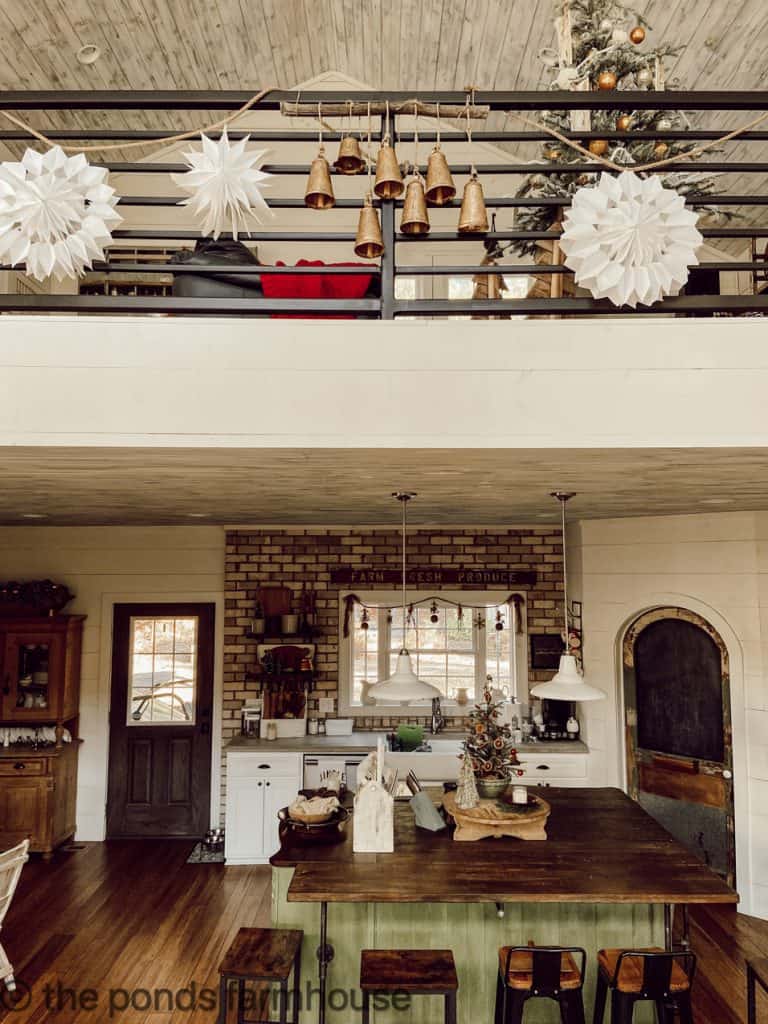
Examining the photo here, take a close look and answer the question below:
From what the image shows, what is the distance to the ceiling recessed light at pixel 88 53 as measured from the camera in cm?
536

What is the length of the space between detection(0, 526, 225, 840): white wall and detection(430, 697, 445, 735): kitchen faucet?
6.52ft

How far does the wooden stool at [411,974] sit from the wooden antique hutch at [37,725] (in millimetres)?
3901

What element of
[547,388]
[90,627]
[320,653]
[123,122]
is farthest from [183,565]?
[547,388]

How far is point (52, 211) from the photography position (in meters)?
2.27

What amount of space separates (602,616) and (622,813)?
6.30 ft

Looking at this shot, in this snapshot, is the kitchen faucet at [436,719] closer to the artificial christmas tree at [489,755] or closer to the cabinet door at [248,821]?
the cabinet door at [248,821]

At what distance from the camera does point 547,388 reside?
7.93ft

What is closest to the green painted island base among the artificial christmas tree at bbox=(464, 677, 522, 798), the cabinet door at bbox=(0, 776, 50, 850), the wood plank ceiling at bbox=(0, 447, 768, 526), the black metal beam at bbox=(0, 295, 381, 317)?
the artificial christmas tree at bbox=(464, 677, 522, 798)

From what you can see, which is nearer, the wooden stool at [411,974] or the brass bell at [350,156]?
the brass bell at [350,156]

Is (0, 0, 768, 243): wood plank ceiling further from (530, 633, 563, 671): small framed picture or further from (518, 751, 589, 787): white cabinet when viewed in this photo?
(518, 751, 589, 787): white cabinet

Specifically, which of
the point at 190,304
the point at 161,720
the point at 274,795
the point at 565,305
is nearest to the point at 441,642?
the point at 274,795

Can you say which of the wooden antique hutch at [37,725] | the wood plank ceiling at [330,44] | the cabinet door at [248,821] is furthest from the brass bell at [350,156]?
the wooden antique hutch at [37,725]

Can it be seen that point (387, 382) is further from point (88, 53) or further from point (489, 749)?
point (88, 53)

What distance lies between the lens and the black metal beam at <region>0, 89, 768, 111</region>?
252cm
